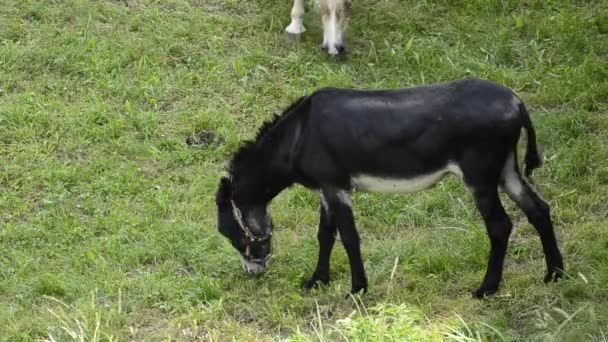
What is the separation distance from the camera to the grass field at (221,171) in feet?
20.5

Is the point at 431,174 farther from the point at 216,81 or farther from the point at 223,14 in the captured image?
the point at 223,14

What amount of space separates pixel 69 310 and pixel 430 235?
264 centimetres

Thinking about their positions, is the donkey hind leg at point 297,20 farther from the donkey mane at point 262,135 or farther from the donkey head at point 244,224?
the donkey head at point 244,224

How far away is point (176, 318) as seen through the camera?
630cm

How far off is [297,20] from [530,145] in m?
Answer: 4.89

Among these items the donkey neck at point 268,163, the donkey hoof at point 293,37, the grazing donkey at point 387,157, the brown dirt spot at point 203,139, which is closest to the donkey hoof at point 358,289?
the grazing donkey at point 387,157

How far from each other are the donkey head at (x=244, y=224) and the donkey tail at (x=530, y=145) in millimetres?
1755

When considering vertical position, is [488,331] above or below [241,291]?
above

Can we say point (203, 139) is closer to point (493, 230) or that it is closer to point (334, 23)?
point (334, 23)

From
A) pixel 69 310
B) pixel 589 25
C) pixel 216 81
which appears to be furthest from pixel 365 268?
pixel 589 25

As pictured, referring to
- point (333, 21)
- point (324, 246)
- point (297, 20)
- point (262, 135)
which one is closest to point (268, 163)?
point (262, 135)

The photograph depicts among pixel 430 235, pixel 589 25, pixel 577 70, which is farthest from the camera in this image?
pixel 589 25

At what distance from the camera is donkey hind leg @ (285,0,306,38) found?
34.7 feet

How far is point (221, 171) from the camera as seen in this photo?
849 centimetres
